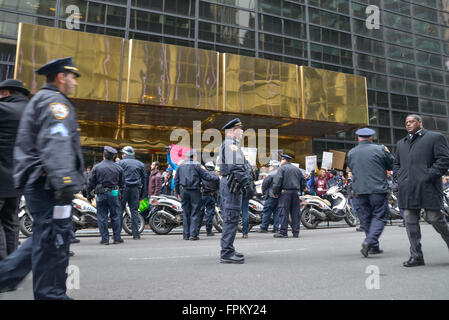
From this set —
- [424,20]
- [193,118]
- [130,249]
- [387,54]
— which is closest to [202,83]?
[193,118]

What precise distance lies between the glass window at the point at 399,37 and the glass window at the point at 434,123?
6440 millimetres

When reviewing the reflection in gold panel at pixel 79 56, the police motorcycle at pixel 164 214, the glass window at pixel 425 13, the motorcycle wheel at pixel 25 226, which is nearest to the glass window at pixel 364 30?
the glass window at pixel 425 13

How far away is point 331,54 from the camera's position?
28.1 m

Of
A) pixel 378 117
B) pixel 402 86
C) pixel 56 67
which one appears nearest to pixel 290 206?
pixel 56 67

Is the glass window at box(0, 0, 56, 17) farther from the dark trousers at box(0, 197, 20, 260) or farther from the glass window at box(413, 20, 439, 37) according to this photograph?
the glass window at box(413, 20, 439, 37)

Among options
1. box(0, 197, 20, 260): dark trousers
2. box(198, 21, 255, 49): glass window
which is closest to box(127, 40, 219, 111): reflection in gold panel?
box(198, 21, 255, 49): glass window

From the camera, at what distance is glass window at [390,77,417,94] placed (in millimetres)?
30822

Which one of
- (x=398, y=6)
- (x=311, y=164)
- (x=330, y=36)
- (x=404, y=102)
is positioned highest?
(x=398, y=6)

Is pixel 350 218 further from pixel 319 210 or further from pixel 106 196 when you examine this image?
pixel 106 196

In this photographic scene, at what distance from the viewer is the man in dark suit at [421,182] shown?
4.92 metres

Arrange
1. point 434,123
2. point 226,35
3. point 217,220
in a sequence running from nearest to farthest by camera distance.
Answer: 1. point 217,220
2. point 226,35
3. point 434,123

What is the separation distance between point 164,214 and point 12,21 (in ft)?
55.7

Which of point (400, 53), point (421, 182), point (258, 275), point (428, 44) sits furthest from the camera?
point (428, 44)
